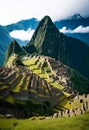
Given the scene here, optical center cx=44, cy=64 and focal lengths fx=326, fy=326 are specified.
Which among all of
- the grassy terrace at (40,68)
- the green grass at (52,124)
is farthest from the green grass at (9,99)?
the grassy terrace at (40,68)

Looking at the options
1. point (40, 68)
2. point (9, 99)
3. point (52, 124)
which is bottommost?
point (52, 124)

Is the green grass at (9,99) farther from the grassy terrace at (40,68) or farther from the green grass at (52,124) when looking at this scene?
the grassy terrace at (40,68)

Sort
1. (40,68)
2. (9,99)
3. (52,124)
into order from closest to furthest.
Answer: (52,124)
(9,99)
(40,68)

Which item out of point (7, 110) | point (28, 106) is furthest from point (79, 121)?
point (28, 106)

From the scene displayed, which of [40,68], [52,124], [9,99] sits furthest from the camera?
[40,68]

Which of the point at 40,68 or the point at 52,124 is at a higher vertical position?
the point at 40,68

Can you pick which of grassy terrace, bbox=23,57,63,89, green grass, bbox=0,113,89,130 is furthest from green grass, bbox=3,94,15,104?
grassy terrace, bbox=23,57,63,89

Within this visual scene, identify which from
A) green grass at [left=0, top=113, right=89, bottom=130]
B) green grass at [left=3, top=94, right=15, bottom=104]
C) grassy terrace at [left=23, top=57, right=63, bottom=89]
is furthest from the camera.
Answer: grassy terrace at [left=23, top=57, right=63, bottom=89]

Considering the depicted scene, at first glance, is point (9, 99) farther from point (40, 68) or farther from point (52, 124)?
point (40, 68)

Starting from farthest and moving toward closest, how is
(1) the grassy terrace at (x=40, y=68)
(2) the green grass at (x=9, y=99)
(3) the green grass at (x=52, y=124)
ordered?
(1) the grassy terrace at (x=40, y=68), (2) the green grass at (x=9, y=99), (3) the green grass at (x=52, y=124)

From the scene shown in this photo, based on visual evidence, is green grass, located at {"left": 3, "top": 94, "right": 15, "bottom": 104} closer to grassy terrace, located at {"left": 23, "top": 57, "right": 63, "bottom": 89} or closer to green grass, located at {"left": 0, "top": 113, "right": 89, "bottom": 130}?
green grass, located at {"left": 0, "top": 113, "right": 89, "bottom": 130}

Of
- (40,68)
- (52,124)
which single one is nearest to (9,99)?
(52,124)
